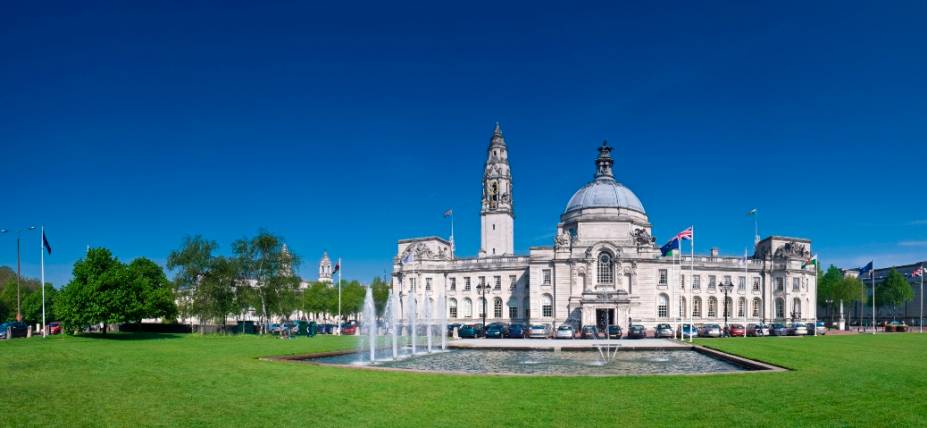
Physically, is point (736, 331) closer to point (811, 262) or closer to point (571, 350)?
point (811, 262)

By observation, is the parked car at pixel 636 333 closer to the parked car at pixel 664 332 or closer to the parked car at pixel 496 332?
the parked car at pixel 664 332

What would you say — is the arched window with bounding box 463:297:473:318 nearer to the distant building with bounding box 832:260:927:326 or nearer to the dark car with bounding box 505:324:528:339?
the dark car with bounding box 505:324:528:339

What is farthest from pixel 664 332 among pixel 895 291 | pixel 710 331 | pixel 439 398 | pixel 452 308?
pixel 895 291

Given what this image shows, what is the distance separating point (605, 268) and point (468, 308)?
22.0m

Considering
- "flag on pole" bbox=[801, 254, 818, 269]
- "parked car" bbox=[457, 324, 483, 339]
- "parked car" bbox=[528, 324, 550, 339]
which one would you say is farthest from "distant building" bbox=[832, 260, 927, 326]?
"parked car" bbox=[457, 324, 483, 339]

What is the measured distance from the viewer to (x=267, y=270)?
2493 inches

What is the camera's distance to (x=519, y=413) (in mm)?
13547

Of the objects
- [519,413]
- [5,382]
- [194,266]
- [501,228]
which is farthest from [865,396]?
[501,228]

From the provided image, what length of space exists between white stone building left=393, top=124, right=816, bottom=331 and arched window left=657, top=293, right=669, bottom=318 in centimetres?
13

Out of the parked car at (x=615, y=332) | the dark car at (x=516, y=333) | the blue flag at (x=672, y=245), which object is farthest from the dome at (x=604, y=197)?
the dark car at (x=516, y=333)

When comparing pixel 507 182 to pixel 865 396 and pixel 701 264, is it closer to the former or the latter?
pixel 701 264

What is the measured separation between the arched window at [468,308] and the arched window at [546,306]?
12.6 m

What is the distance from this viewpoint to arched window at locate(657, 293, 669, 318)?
3120 inches

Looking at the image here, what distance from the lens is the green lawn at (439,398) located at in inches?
507
